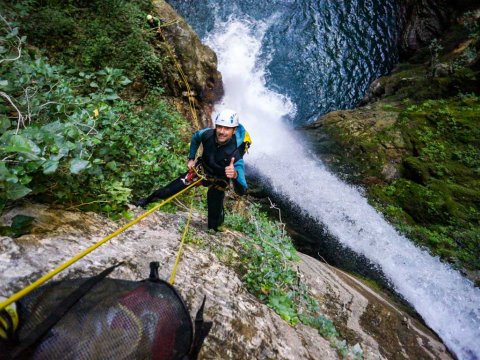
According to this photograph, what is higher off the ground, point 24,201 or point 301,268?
point 24,201

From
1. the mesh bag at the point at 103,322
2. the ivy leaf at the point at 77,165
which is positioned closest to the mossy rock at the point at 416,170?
the ivy leaf at the point at 77,165

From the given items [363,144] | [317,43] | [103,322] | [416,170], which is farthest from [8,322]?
[317,43]

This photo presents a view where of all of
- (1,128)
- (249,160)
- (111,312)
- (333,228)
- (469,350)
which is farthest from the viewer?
(249,160)

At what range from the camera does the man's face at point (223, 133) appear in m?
4.11

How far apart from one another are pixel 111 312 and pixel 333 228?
9.33 meters

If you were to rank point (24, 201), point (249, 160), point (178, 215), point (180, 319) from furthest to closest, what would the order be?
point (249, 160), point (178, 215), point (24, 201), point (180, 319)

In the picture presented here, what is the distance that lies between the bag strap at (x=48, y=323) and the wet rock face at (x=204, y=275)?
985 millimetres

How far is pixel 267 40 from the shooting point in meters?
20.2

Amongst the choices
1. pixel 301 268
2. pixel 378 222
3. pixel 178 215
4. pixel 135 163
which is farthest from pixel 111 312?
pixel 378 222

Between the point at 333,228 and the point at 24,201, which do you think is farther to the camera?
the point at 333,228

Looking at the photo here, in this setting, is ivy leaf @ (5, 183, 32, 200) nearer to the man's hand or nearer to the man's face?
the man's hand

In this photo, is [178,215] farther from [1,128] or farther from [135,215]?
[1,128]

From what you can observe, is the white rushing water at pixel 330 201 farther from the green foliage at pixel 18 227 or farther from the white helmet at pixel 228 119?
the green foliage at pixel 18 227

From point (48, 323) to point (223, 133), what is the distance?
3.24 m
